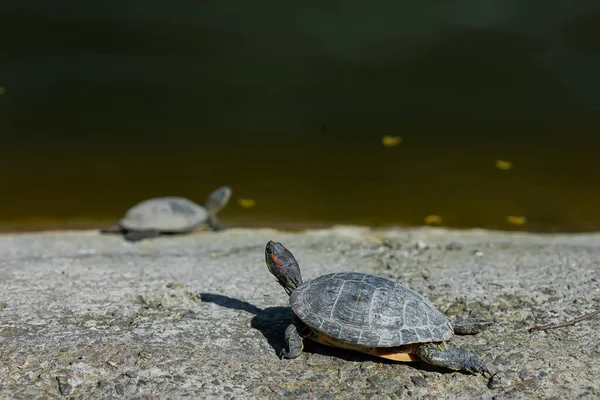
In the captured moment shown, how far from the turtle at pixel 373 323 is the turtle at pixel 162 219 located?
338 centimetres

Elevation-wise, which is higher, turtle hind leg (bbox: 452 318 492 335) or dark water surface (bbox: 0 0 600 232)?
dark water surface (bbox: 0 0 600 232)

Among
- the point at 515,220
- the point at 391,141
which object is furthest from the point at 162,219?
the point at 391,141

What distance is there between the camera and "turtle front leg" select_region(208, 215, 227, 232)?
7.12m

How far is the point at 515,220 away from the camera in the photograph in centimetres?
750

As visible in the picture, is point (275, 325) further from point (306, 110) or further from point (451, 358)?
point (306, 110)

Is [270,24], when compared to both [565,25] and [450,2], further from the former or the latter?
[565,25]

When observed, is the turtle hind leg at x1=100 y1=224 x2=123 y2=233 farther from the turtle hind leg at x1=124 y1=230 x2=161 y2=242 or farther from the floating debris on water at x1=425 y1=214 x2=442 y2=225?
the floating debris on water at x1=425 y1=214 x2=442 y2=225

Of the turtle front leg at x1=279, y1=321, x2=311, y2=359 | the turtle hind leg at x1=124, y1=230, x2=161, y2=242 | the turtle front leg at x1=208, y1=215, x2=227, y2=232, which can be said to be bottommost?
the turtle front leg at x1=279, y1=321, x2=311, y2=359

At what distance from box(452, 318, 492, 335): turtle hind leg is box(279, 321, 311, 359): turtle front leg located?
85 centimetres

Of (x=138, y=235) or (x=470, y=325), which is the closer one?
(x=470, y=325)

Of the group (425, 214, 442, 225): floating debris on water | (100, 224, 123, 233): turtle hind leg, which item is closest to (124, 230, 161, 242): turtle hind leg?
(100, 224, 123, 233): turtle hind leg

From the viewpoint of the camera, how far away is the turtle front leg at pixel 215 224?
23.4ft

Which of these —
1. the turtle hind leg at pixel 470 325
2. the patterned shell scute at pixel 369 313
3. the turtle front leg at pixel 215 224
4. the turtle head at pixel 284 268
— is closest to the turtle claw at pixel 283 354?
the patterned shell scute at pixel 369 313

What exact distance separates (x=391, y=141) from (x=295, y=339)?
6349 millimetres
